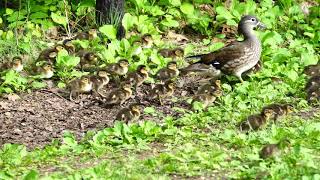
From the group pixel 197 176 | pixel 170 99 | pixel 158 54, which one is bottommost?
pixel 197 176

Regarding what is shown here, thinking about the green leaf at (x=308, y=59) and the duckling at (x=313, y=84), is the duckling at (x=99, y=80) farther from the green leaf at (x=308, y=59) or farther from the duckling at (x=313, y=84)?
the green leaf at (x=308, y=59)

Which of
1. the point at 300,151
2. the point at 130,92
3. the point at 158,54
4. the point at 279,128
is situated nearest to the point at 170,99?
the point at 130,92

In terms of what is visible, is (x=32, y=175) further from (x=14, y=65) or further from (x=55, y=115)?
(x=14, y=65)

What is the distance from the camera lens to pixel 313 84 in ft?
35.0

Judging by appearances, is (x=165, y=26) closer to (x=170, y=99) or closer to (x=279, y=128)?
(x=170, y=99)

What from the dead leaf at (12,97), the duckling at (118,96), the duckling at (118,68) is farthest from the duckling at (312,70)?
the dead leaf at (12,97)

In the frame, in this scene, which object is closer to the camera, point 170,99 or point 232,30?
point 170,99

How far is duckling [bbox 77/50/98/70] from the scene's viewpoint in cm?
1156

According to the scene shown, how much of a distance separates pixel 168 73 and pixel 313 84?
1771mm

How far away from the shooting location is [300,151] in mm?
7852

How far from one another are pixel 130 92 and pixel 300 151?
319 cm

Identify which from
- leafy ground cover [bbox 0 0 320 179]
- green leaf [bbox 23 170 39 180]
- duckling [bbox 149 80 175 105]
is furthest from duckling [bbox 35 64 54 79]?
green leaf [bbox 23 170 39 180]

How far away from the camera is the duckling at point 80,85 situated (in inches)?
422

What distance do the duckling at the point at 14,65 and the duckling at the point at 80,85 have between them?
75cm
